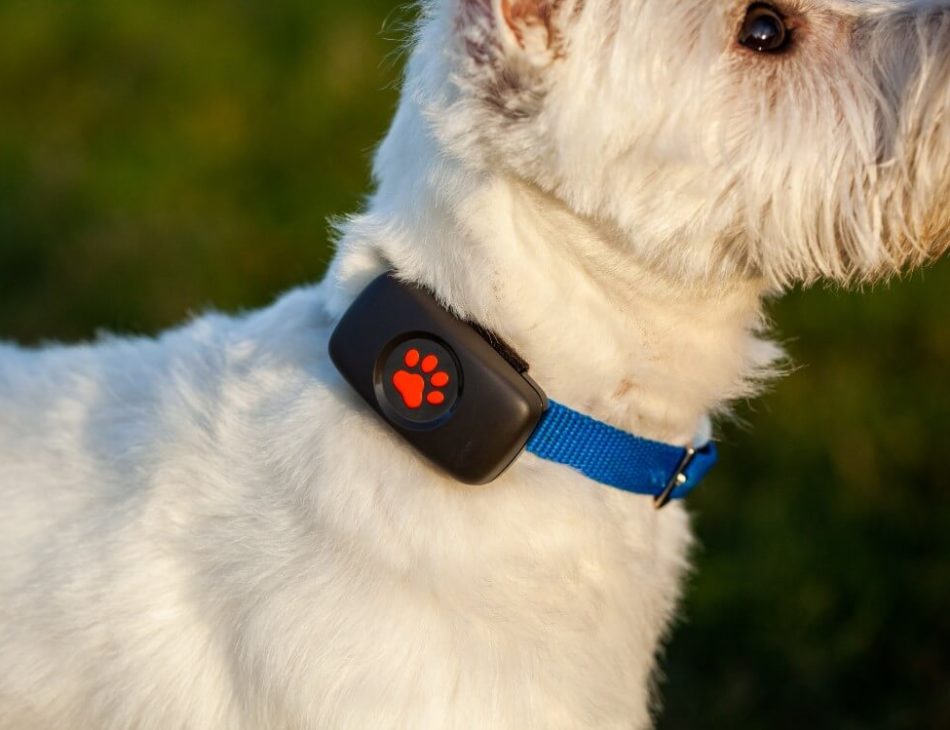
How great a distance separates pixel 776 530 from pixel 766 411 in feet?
2.45

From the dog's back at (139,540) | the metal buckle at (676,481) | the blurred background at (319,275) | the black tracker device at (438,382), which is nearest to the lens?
the black tracker device at (438,382)

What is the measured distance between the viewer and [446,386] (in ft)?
8.01

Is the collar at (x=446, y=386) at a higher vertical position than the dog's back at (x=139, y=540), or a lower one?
higher

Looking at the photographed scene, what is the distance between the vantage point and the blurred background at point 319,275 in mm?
4047

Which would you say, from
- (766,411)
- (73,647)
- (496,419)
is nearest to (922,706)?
(766,411)

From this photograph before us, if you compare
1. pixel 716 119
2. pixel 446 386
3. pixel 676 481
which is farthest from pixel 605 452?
pixel 716 119

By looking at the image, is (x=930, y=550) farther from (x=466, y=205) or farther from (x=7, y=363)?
(x=7, y=363)

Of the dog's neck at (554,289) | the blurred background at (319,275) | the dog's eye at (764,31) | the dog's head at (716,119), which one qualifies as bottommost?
the blurred background at (319,275)

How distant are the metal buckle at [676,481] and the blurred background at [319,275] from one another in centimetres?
104

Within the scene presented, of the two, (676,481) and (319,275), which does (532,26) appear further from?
(319,275)

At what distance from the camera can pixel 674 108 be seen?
2477mm

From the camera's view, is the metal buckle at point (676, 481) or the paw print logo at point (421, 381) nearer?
the paw print logo at point (421, 381)

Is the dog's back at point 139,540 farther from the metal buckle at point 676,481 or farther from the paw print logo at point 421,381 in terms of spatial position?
the metal buckle at point 676,481

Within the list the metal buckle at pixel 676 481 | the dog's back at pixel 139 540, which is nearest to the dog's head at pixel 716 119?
the metal buckle at pixel 676 481
